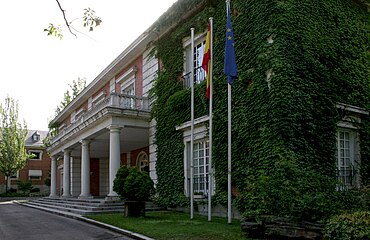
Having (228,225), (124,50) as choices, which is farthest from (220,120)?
(124,50)

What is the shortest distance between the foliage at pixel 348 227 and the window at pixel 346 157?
562 centimetres

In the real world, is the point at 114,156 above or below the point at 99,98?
below

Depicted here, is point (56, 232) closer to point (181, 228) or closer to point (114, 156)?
point (181, 228)

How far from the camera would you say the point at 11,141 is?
1694 inches

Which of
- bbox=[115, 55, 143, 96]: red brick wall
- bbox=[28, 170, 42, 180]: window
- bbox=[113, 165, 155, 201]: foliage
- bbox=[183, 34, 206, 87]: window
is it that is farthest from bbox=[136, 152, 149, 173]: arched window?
bbox=[28, 170, 42, 180]: window

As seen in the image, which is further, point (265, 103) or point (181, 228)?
point (265, 103)

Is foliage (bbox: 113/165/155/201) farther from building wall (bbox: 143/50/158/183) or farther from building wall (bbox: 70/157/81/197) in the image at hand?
building wall (bbox: 70/157/81/197)

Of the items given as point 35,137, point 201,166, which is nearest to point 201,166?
point 201,166

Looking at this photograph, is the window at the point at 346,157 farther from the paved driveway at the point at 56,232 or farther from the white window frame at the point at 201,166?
the paved driveway at the point at 56,232

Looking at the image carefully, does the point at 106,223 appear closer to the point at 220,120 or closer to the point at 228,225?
the point at 228,225

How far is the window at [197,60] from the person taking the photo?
1560cm

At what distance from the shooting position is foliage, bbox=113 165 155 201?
13.6 meters

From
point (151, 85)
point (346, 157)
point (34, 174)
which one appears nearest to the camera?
point (346, 157)

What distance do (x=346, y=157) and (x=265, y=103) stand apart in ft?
11.7
